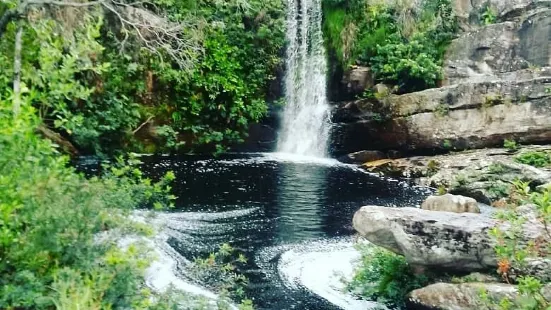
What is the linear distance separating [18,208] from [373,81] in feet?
46.6

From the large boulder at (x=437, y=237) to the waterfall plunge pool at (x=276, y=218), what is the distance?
895 millimetres

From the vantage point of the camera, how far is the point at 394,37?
56.7 feet

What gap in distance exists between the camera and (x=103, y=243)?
4367 mm

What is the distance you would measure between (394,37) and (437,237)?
12.7 m

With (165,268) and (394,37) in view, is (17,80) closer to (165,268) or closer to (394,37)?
(165,268)

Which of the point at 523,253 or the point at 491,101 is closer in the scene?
the point at 523,253

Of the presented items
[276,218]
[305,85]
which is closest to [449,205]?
[276,218]

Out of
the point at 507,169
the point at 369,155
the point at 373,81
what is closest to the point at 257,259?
the point at 507,169

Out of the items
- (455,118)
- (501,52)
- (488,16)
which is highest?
(488,16)

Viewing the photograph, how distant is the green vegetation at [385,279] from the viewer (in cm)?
618

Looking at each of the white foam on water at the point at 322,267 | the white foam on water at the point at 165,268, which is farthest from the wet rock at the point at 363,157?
the white foam on water at the point at 165,268

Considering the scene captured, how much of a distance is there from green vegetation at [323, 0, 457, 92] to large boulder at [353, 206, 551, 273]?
416 inches

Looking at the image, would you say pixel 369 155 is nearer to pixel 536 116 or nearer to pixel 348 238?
pixel 536 116

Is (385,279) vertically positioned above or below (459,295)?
below
